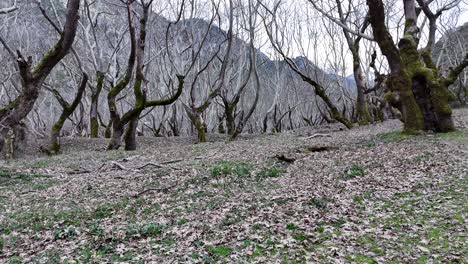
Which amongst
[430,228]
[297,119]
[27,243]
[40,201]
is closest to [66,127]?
[297,119]

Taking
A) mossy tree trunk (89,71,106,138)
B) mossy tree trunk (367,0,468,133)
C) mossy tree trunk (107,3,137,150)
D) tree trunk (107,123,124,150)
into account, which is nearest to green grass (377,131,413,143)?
mossy tree trunk (367,0,468,133)

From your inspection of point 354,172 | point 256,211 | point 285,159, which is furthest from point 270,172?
point 256,211

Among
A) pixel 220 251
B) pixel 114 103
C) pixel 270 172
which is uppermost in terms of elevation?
pixel 114 103

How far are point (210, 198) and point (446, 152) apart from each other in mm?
6399

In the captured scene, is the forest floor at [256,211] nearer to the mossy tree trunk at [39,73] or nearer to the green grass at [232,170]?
the green grass at [232,170]

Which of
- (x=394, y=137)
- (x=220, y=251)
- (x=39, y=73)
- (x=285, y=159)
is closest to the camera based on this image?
(x=220, y=251)

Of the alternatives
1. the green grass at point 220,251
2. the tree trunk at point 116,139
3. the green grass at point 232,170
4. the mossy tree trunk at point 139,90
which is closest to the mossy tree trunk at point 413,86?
the green grass at point 232,170

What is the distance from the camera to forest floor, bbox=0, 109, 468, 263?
16.8 feet

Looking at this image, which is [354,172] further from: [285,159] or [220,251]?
[220,251]

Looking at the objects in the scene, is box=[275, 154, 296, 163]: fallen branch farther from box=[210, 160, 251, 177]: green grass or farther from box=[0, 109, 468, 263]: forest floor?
box=[210, 160, 251, 177]: green grass

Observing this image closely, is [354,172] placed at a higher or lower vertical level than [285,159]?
lower

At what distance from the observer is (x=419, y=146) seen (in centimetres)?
1062

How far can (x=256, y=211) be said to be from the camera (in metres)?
6.61

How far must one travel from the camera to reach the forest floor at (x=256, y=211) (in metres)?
5.13
